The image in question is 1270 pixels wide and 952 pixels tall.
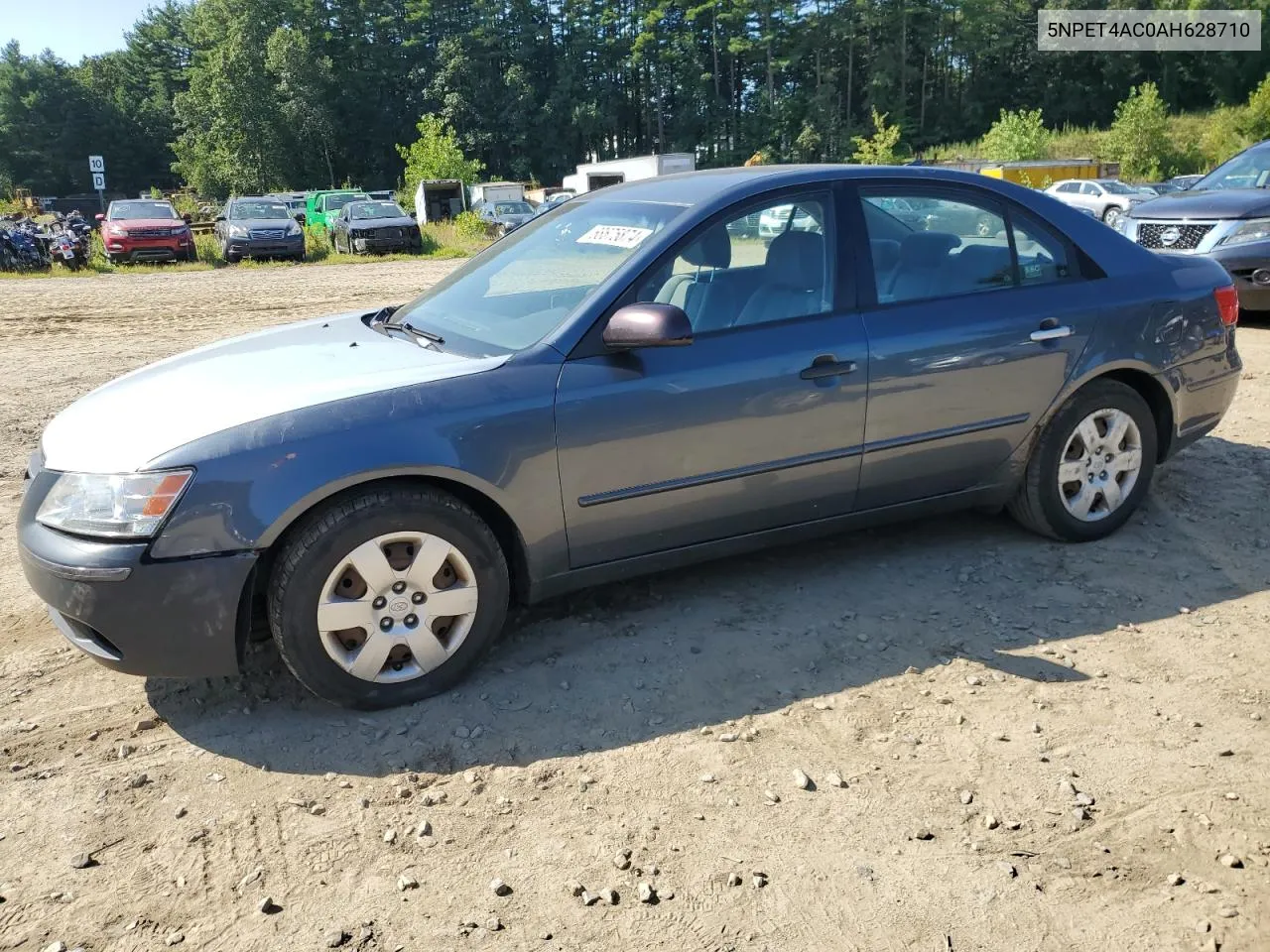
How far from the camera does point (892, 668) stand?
3.38 m

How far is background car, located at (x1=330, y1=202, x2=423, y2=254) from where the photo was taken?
1035 inches

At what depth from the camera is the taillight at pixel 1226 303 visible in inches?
176

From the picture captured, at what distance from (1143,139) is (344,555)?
2405 inches

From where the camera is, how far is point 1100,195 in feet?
101

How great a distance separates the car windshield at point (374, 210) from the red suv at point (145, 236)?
4394mm

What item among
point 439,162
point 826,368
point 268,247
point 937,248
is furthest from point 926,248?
point 439,162

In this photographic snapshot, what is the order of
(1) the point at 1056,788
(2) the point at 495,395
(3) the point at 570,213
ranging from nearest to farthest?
(1) the point at 1056,788
(2) the point at 495,395
(3) the point at 570,213

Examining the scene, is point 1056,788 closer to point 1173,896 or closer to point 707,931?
point 1173,896

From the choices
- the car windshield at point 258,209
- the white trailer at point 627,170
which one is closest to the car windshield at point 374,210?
the car windshield at point 258,209

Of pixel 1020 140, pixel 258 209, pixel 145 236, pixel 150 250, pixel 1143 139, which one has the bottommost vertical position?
pixel 150 250

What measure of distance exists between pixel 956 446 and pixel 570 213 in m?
1.88

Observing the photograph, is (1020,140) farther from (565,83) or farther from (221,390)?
(221,390)

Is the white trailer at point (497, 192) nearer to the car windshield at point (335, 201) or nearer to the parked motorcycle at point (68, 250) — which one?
the car windshield at point (335, 201)

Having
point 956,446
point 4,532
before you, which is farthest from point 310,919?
point 4,532
